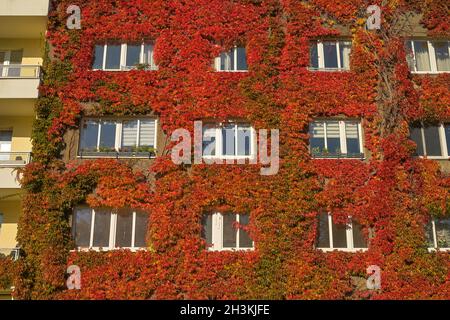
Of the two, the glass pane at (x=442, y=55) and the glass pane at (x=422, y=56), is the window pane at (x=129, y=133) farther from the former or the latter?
the glass pane at (x=442, y=55)

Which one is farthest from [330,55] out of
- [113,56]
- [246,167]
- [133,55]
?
[113,56]

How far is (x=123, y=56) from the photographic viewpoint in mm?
23016

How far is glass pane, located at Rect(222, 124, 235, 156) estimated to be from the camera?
2156 centimetres

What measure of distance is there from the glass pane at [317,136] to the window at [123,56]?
7335 millimetres

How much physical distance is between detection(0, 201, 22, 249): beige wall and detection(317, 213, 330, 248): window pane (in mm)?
12378

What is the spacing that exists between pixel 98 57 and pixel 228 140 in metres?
7.05

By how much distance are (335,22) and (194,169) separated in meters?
9.47

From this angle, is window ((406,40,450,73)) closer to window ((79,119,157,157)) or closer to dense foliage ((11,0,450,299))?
dense foliage ((11,0,450,299))

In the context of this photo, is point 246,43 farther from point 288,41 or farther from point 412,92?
point 412,92

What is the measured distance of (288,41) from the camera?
899 inches

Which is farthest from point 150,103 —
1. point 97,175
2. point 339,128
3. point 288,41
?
point 339,128

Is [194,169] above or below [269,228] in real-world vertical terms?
above

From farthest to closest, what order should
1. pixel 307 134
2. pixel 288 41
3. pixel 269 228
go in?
1. pixel 288 41
2. pixel 307 134
3. pixel 269 228
